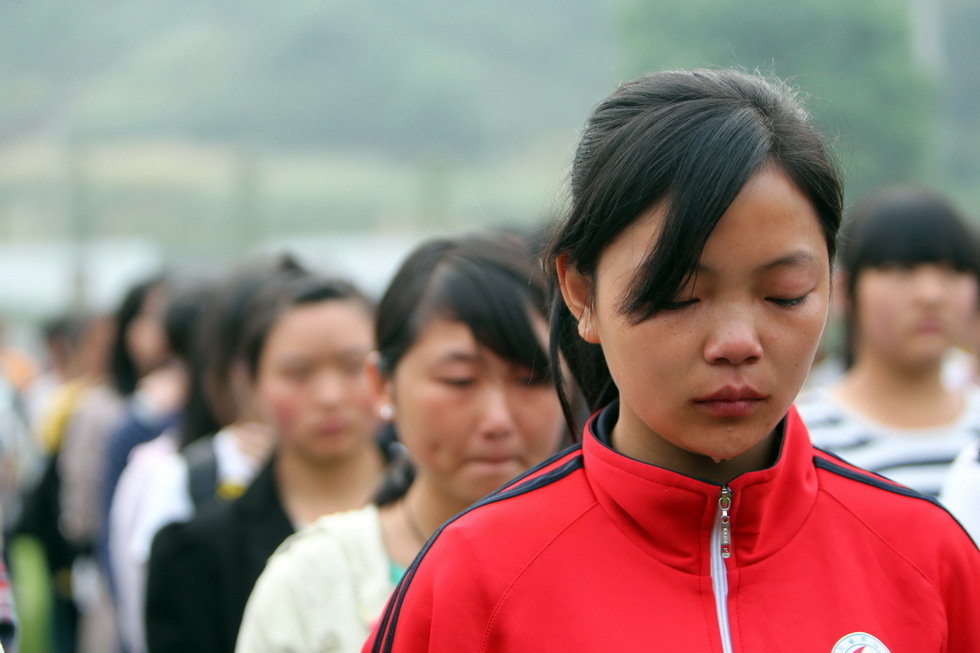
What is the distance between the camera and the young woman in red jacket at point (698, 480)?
1.65 metres

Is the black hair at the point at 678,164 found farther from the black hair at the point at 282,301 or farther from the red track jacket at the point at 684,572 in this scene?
the black hair at the point at 282,301

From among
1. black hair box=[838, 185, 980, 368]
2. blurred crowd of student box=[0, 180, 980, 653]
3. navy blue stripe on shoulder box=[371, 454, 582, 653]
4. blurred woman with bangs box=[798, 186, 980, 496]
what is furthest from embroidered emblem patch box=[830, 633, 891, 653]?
black hair box=[838, 185, 980, 368]

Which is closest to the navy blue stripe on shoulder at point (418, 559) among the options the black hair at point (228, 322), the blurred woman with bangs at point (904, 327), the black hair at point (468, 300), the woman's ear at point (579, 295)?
the woman's ear at point (579, 295)

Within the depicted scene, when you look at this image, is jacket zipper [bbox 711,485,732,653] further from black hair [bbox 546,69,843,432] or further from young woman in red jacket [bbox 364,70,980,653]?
black hair [bbox 546,69,843,432]

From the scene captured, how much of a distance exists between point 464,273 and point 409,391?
28cm

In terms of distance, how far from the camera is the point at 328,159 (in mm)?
61719

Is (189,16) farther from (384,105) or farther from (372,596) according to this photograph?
(372,596)

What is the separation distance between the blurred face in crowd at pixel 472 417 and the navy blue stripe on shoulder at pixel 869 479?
0.91 meters

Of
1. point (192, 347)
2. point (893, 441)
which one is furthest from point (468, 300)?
point (192, 347)

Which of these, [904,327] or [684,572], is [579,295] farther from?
[904,327]

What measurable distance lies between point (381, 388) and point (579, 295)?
1264 millimetres

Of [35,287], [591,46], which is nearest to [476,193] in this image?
[591,46]

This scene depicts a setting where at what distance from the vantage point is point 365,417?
3.81m

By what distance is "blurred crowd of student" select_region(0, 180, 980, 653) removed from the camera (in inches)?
107
